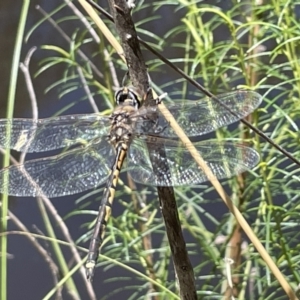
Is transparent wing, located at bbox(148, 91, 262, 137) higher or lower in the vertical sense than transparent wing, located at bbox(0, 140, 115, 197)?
higher

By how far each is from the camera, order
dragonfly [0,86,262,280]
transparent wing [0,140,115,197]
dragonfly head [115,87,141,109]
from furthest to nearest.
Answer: transparent wing [0,140,115,197] < dragonfly [0,86,262,280] < dragonfly head [115,87,141,109]

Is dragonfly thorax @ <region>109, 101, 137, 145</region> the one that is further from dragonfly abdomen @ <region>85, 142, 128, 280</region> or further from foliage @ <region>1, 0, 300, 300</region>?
foliage @ <region>1, 0, 300, 300</region>

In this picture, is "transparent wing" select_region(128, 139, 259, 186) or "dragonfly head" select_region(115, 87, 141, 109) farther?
"transparent wing" select_region(128, 139, 259, 186)

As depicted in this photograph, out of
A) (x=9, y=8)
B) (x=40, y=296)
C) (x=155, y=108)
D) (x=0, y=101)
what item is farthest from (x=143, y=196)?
(x=9, y=8)

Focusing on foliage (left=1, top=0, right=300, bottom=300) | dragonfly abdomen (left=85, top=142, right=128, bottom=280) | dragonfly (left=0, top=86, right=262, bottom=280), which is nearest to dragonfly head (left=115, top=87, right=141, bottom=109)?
dragonfly (left=0, top=86, right=262, bottom=280)

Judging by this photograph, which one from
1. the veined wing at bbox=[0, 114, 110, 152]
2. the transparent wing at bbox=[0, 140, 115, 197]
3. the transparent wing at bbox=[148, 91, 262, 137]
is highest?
the veined wing at bbox=[0, 114, 110, 152]

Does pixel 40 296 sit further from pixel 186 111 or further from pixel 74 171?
pixel 186 111

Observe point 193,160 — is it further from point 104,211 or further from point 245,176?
point 245,176

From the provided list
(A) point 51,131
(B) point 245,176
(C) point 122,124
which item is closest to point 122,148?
(C) point 122,124
